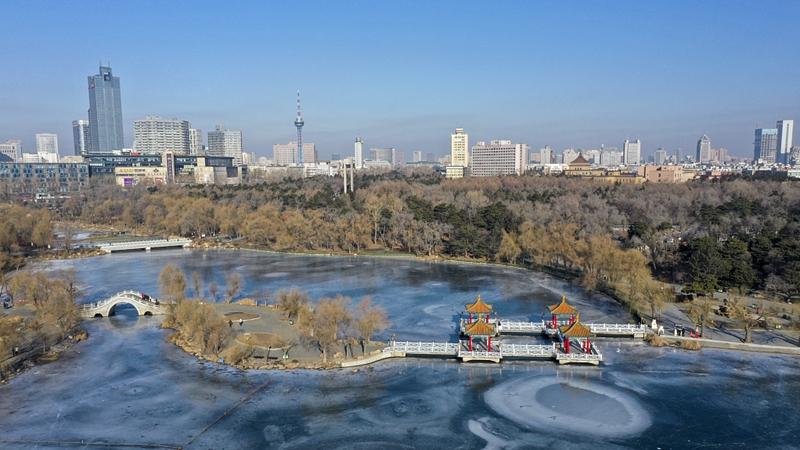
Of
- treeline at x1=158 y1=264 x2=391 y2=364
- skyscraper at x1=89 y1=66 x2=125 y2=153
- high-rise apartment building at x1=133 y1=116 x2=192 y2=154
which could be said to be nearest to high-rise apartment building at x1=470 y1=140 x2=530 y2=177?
high-rise apartment building at x1=133 y1=116 x2=192 y2=154

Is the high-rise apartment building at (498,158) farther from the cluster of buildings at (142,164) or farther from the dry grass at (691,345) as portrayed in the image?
the dry grass at (691,345)

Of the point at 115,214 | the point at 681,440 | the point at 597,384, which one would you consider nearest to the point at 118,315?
the point at 597,384

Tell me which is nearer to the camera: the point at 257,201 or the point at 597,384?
the point at 597,384

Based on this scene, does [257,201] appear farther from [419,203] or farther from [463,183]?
[463,183]

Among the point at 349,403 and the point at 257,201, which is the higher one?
the point at 257,201

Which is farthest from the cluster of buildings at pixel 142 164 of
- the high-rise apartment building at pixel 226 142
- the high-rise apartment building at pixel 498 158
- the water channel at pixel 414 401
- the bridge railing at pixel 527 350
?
the bridge railing at pixel 527 350

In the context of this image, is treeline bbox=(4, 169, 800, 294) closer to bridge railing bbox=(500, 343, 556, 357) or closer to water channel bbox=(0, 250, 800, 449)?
water channel bbox=(0, 250, 800, 449)
